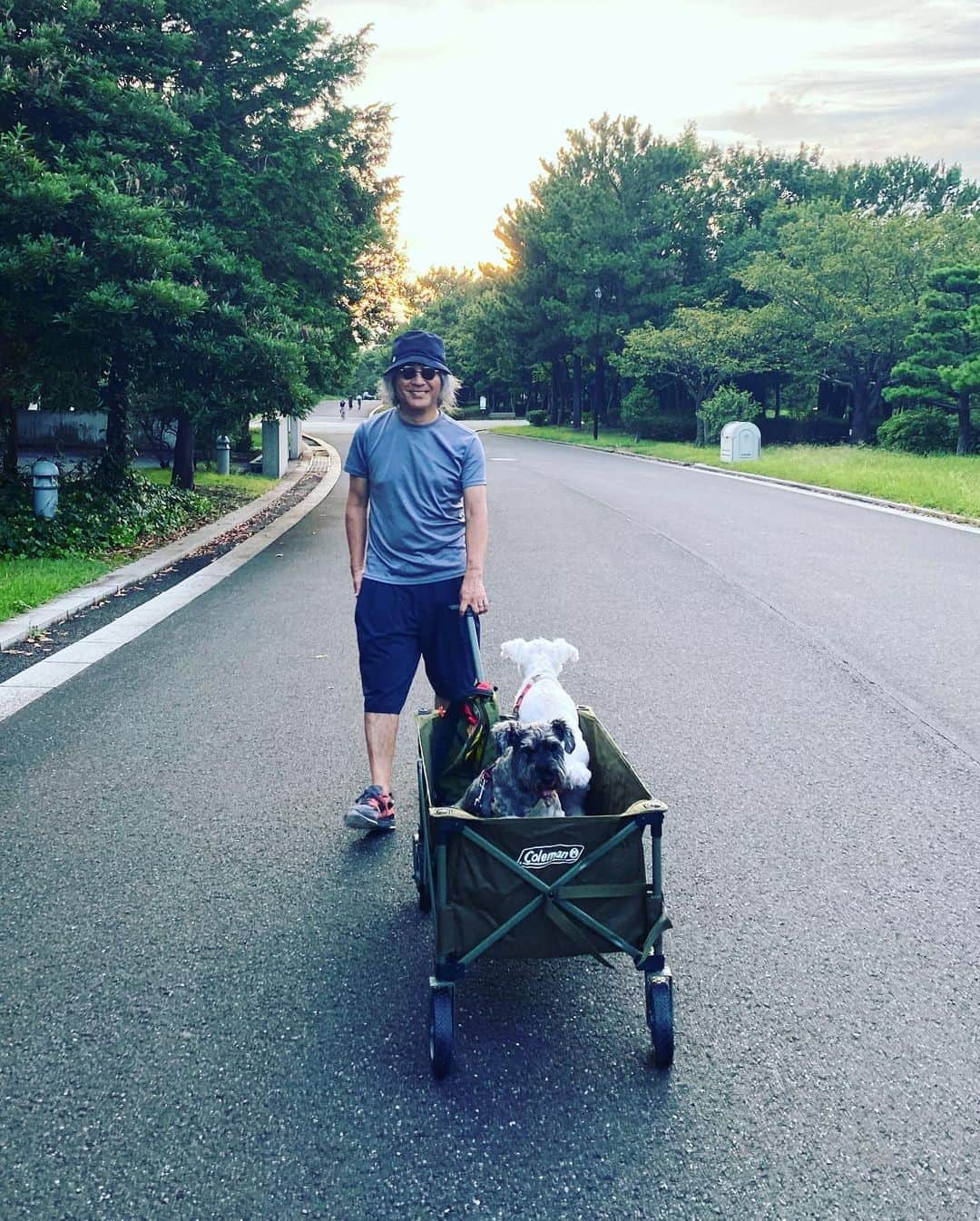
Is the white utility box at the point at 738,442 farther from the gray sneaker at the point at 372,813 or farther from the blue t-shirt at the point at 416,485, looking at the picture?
the gray sneaker at the point at 372,813

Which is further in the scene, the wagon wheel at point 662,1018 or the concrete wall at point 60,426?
the concrete wall at point 60,426

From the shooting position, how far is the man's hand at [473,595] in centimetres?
441

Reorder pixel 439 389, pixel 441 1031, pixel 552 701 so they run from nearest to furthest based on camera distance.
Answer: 1. pixel 441 1031
2. pixel 552 701
3. pixel 439 389

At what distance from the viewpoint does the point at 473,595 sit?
4414 mm

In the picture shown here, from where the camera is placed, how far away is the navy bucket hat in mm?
4305

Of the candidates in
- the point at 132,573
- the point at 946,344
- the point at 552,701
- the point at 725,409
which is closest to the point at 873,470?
the point at 946,344

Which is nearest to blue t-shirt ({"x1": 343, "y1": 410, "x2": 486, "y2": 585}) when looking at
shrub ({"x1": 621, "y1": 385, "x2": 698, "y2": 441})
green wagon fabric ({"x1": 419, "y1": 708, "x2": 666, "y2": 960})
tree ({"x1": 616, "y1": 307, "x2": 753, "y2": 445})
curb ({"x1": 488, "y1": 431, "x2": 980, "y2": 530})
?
green wagon fabric ({"x1": 419, "y1": 708, "x2": 666, "y2": 960})

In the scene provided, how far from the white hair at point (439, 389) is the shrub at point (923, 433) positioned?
34064 millimetres

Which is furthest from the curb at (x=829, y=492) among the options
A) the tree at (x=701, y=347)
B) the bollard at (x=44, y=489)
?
the bollard at (x=44, y=489)

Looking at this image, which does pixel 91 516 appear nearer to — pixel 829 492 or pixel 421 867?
pixel 421 867

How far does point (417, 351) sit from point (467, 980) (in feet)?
7.41

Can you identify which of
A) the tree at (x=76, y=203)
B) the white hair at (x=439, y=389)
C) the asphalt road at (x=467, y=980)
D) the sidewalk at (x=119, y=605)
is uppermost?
the tree at (x=76, y=203)

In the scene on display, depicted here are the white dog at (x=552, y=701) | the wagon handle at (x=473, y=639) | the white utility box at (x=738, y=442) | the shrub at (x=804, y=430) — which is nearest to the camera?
the white dog at (x=552, y=701)

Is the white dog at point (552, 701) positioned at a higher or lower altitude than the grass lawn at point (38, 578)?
higher
